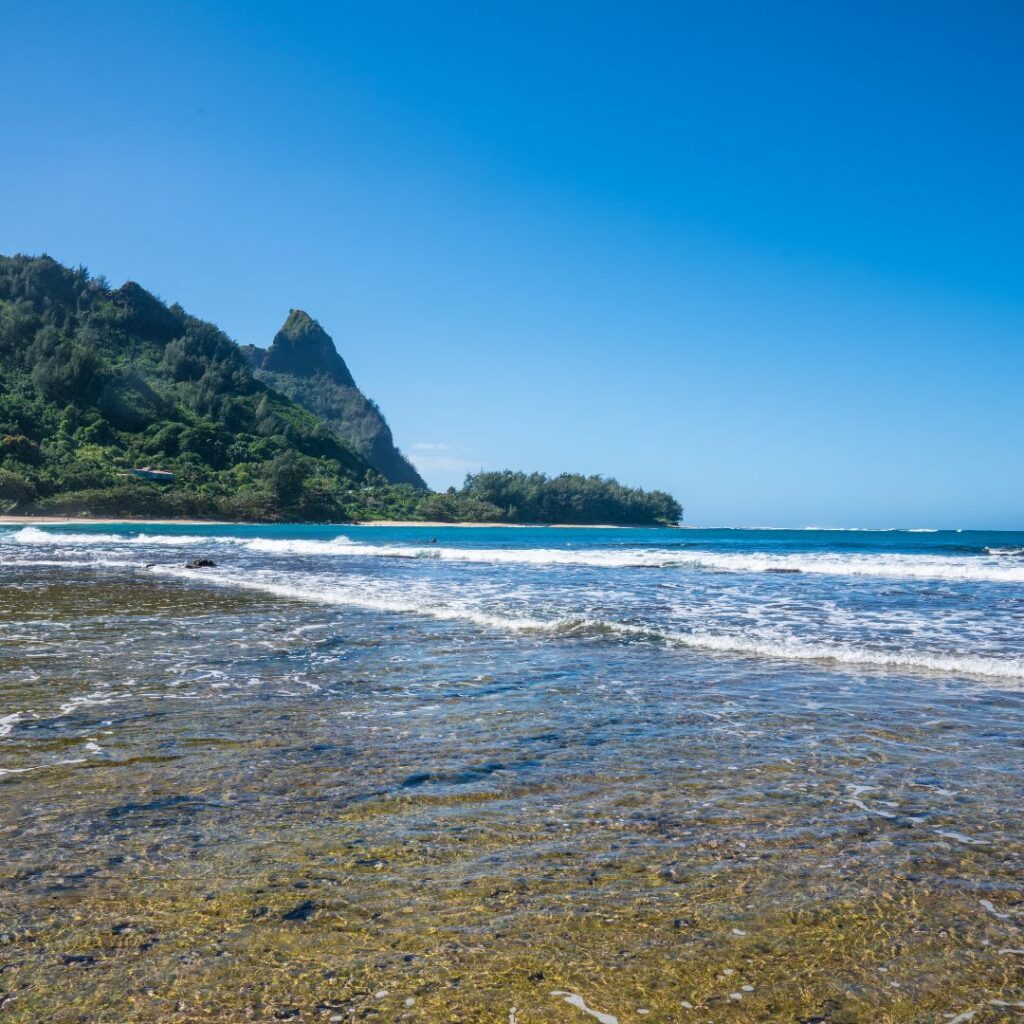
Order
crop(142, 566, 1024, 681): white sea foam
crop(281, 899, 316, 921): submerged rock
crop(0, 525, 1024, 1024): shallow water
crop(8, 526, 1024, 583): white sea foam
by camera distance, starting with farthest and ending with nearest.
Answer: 1. crop(8, 526, 1024, 583): white sea foam
2. crop(142, 566, 1024, 681): white sea foam
3. crop(281, 899, 316, 921): submerged rock
4. crop(0, 525, 1024, 1024): shallow water

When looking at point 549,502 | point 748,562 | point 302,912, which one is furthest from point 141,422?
point 302,912

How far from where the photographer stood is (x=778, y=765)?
531 centimetres

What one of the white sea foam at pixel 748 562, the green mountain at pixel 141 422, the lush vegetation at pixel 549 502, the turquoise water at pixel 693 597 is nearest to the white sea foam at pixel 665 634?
the turquoise water at pixel 693 597

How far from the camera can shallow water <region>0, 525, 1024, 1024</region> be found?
2.67m

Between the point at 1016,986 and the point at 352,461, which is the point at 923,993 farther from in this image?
the point at 352,461

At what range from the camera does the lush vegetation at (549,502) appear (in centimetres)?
12375

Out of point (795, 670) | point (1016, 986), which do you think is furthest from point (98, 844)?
point (795, 670)

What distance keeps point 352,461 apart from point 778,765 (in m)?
145

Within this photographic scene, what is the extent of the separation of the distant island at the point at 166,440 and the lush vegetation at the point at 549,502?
31 cm

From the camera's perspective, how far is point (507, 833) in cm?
402

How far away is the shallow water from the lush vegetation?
11024cm

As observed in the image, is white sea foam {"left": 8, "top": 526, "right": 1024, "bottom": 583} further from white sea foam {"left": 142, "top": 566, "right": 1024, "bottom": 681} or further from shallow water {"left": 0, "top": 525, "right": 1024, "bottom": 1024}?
shallow water {"left": 0, "top": 525, "right": 1024, "bottom": 1024}

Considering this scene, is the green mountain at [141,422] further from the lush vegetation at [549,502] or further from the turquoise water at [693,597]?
the turquoise water at [693,597]

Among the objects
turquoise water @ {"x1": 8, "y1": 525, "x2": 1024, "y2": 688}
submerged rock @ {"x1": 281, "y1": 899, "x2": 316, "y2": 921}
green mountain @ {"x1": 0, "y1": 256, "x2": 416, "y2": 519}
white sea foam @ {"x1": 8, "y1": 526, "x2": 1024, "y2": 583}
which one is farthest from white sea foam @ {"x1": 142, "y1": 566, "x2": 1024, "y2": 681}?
green mountain @ {"x1": 0, "y1": 256, "x2": 416, "y2": 519}
